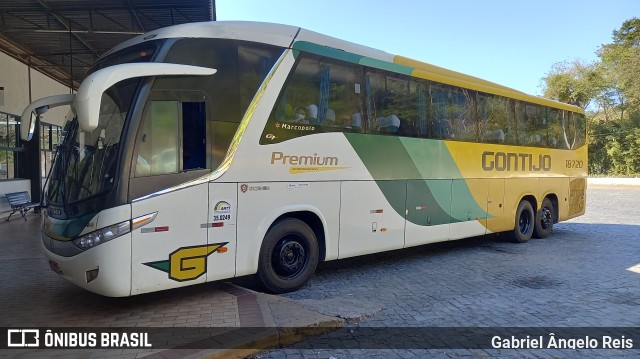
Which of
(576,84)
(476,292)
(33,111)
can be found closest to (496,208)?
(476,292)

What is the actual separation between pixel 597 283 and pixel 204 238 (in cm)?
614

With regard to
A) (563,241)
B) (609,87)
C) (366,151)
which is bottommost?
(563,241)

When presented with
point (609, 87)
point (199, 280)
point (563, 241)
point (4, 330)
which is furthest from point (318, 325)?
point (609, 87)

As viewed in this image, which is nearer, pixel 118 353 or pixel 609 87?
pixel 118 353

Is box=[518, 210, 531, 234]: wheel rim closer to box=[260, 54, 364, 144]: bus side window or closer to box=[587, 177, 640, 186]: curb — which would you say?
box=[260, 54, 364, 144]: bus side window

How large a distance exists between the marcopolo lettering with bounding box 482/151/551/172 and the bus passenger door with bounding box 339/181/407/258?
3056 mm

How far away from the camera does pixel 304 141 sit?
20.9 feet

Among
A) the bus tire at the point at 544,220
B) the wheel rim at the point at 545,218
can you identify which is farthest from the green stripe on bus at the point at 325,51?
the wheel rim at the point at 545,218

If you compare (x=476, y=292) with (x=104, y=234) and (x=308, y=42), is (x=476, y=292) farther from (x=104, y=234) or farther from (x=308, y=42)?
(x=104, y=234)

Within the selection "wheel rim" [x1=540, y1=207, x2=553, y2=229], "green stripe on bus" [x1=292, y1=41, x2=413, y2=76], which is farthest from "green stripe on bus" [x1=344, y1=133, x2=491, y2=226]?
"wheel rim" [x1=540, y1=207, x2=553, y2=229]

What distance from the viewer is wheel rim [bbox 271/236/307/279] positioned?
243 inches

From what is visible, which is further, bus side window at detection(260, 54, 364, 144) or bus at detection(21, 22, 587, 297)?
bus side window at detection(260, 54, 364, 144)

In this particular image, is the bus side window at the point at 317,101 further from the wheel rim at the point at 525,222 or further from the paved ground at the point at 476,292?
the wheel rim at the point at 525,222

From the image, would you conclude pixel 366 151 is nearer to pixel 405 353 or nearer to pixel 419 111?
pixel 419 111
